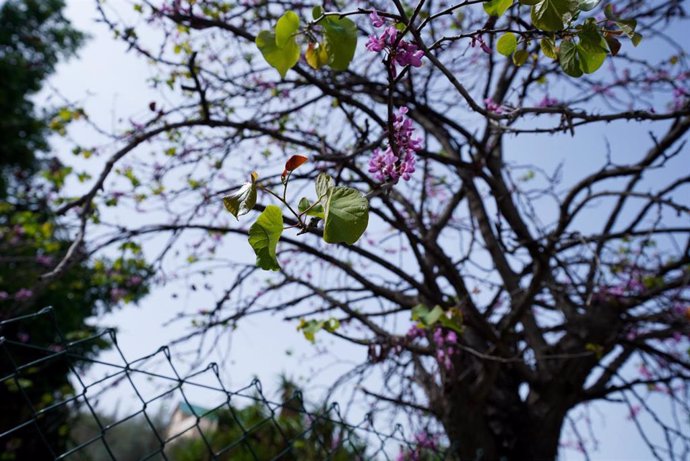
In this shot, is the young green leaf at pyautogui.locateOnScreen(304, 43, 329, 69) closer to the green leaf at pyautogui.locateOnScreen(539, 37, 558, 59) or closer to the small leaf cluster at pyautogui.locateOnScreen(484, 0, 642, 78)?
the small leaf cluster at pyautogui.locateOnScreen(484, 0, 642, 78)

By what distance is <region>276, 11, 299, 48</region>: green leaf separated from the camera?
0.87 m

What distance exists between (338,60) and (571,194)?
84.9 inches

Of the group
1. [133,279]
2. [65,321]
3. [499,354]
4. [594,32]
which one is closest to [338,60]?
[594,32]

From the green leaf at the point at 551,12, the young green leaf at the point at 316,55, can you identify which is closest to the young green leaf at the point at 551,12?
the green leaf at the point at 551,12

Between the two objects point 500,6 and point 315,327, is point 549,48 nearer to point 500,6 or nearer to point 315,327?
point 500,6

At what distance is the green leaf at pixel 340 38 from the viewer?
2.92 ft

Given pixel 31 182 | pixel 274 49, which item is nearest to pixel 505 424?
pixel 274 49

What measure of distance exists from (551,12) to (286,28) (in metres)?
0.44

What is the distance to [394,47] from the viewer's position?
94 centimetres

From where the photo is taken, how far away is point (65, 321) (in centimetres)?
920

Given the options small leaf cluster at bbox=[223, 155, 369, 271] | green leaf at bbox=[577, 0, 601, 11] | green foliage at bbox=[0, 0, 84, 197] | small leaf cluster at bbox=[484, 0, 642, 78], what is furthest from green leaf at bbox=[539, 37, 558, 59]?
green foliage at bbox=[0, 0, 84, 197]

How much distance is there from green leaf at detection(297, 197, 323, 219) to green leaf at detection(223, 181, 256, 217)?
9 cm

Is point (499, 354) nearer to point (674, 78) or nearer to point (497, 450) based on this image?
point (497, 450)

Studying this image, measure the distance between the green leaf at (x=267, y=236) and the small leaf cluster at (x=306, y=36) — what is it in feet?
0.95
